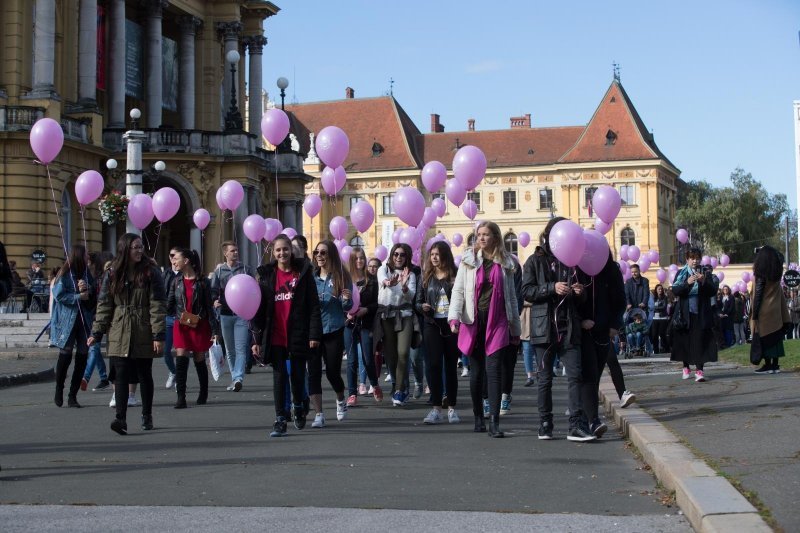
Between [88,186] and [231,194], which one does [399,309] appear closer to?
[88,186]

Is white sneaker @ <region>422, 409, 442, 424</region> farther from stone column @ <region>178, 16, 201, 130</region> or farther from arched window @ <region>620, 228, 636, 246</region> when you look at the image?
arched window @ <region>620, 228, 636, 246</region>

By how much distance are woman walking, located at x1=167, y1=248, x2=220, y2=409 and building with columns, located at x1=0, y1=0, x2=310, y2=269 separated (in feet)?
51.0

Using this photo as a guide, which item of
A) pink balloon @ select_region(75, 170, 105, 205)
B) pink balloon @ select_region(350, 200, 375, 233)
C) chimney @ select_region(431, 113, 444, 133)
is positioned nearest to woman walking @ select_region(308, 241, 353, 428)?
pink balloon @ select_region(75, 170, 105, 205)

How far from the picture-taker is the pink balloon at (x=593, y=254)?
11164mm

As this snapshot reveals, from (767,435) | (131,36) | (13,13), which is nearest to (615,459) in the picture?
(767,435)

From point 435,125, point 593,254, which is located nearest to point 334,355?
point 593,254

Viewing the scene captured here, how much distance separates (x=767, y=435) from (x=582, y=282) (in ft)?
7.34

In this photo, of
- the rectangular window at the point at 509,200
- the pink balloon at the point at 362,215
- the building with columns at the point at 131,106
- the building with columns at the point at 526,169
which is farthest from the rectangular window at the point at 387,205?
the pink balloon at the point at 362,215

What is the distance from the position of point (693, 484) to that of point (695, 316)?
9.52m

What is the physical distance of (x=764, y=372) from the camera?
59.1 feet

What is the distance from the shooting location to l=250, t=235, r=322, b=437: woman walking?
39.4 feet

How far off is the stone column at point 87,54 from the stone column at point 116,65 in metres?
2.72

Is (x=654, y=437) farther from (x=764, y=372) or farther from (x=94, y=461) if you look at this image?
(x=764, y=372)

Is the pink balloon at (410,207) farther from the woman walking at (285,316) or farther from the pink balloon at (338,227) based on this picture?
the woman walking at (285,316)
